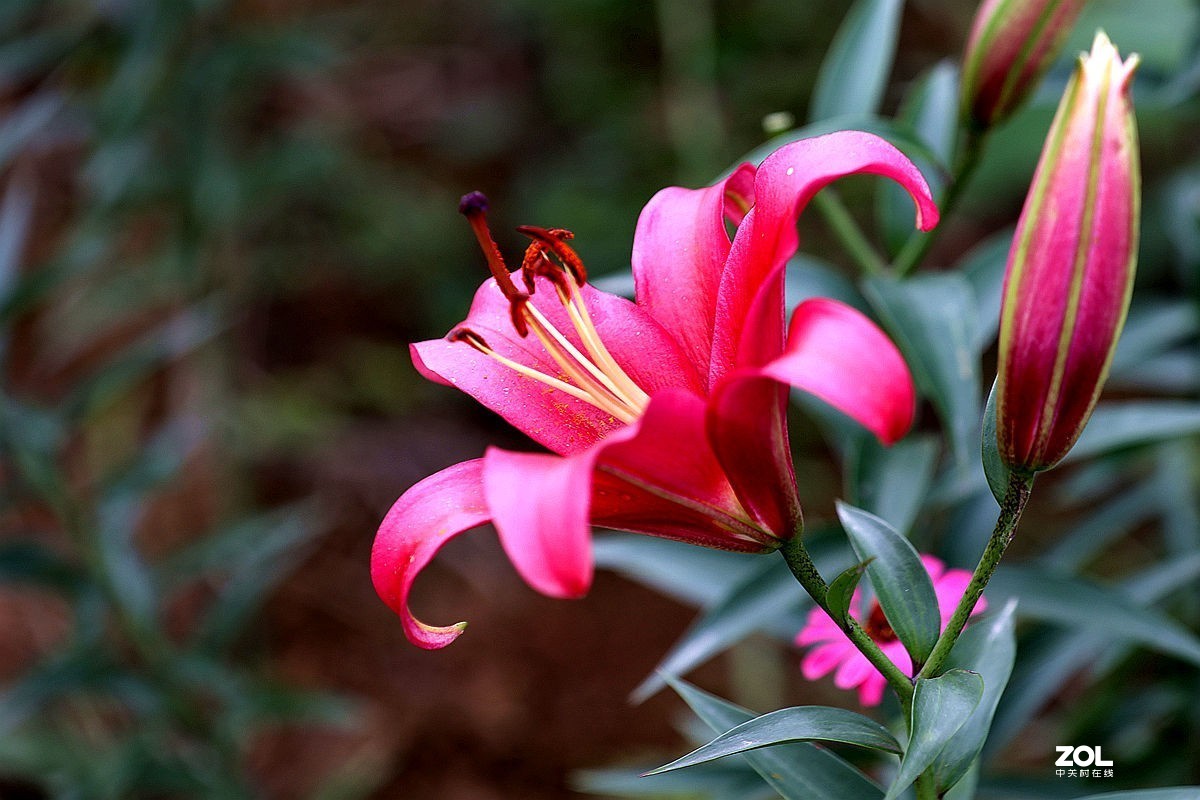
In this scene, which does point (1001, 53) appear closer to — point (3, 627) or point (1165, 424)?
point (1165, 424)

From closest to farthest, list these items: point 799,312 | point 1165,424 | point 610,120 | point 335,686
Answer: point 799,312
point 1165,424
point 335,686
point 610,120

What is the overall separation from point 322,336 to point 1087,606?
1.61 m

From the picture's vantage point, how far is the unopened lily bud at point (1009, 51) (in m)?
0.61

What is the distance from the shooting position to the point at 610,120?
187 centimetres

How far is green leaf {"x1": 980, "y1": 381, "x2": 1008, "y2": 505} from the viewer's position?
425 millimetres

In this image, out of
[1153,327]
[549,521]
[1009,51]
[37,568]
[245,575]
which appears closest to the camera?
[549,521]

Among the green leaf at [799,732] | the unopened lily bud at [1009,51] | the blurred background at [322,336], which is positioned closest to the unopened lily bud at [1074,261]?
the green leaf at [799,732]

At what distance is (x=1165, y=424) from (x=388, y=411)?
1429mm

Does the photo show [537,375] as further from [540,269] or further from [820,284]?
[820,284]

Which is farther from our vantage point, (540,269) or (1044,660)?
(1044,660)

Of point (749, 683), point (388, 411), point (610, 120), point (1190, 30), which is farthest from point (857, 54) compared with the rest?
point (388, 411)

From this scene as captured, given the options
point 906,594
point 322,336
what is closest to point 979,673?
point 906,594

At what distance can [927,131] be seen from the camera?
77 cm

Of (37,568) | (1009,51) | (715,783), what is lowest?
(715,783)
